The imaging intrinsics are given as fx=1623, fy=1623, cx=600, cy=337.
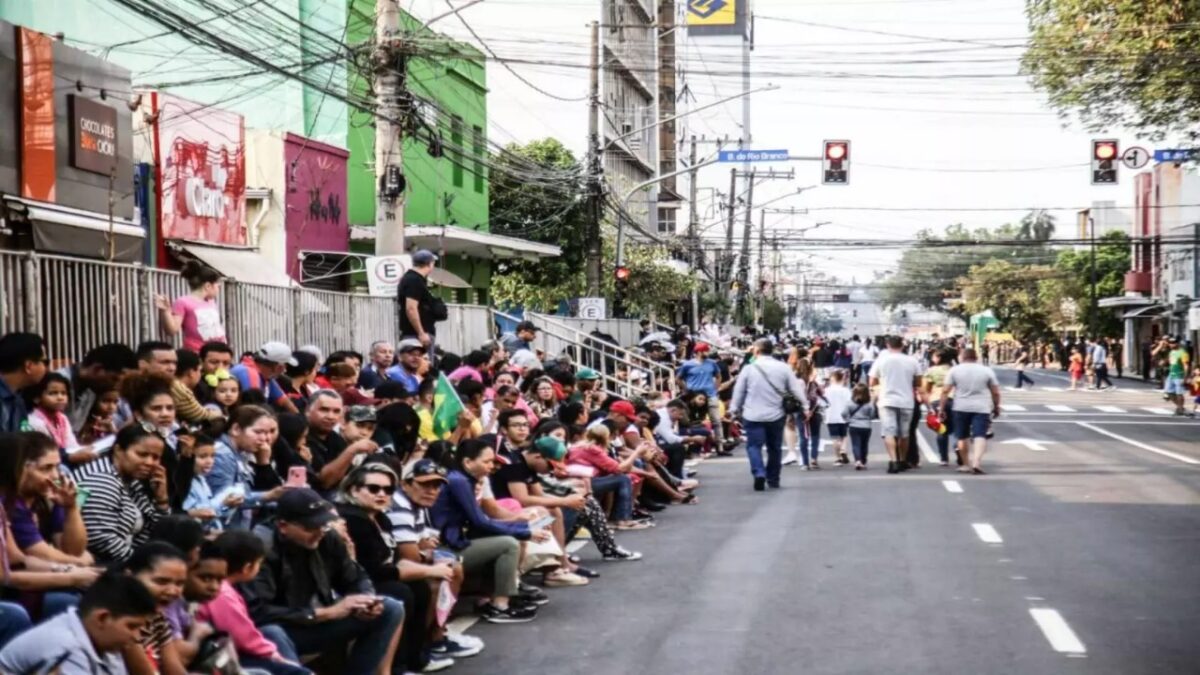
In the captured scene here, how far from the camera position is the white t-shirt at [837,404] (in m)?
23.5

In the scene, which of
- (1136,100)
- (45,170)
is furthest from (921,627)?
(1136,100)

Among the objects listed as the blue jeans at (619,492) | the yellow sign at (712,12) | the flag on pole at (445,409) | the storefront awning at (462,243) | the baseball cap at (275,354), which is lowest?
the blue jeans at (619,492)

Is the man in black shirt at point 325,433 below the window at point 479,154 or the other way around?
below

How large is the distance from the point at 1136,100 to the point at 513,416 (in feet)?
79.1

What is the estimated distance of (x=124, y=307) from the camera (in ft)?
46.6

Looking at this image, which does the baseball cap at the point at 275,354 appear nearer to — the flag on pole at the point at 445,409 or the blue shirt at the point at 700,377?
the flag on pole at the point at 445,409

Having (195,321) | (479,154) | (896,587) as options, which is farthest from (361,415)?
(479,154)

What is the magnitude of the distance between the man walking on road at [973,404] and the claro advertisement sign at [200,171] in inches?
438

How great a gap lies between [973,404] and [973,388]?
0.84ft

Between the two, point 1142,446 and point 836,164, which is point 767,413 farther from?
point 836,164

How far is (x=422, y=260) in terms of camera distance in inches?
727

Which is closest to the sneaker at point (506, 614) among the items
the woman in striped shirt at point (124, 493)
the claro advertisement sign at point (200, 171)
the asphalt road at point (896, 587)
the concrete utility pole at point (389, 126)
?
the asphalt road at point (896, 587)

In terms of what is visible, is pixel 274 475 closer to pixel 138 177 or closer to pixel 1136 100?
pixel 138 177

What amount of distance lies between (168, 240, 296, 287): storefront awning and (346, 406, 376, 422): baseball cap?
441 inches
